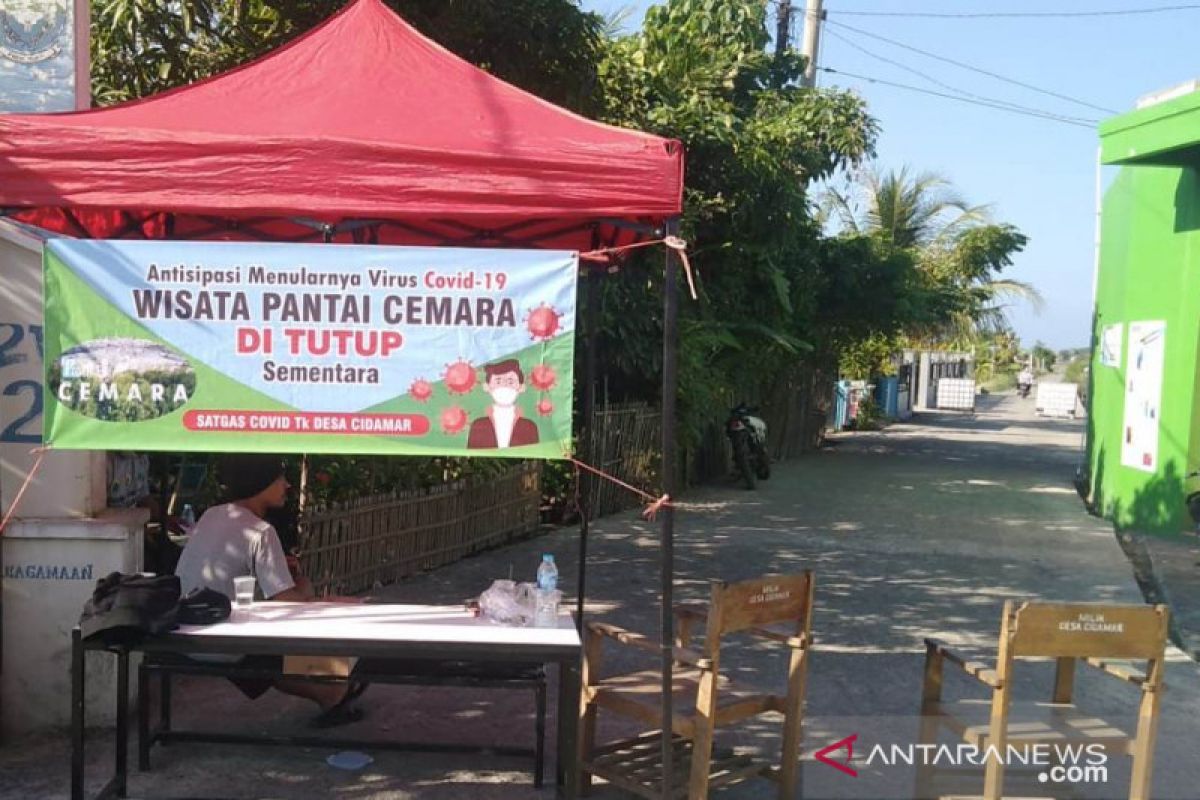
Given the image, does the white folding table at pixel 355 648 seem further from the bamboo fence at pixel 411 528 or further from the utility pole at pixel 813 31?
the utility pole at pixel 813 31

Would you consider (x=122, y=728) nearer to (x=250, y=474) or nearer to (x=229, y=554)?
(x=229, y=554)

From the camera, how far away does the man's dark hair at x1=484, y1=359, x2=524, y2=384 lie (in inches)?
160

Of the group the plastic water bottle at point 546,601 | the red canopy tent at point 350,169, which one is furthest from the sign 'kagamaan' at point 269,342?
the plastic water bottle at point 546,601

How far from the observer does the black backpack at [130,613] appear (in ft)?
13.4

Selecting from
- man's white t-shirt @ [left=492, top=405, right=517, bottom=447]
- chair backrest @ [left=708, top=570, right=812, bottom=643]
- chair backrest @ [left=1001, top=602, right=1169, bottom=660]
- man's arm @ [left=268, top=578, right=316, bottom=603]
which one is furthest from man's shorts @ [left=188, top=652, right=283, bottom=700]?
chair backrest @ [left=1001, top=602, right=1169, bottom=660]

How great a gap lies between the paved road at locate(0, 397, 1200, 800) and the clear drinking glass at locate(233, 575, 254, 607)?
726mm

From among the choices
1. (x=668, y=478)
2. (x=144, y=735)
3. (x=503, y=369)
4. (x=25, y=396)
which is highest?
(x=503, y=369)

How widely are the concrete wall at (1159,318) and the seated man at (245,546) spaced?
988 cm

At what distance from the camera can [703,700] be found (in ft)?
13.3

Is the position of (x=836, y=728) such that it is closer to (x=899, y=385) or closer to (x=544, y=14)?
(x=544, y=14)

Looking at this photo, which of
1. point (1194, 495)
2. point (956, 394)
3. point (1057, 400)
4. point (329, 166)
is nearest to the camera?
point (329, 166)

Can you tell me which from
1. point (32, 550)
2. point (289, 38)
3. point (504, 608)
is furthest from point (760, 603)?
point (289, 38)

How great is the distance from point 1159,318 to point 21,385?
1134 cm

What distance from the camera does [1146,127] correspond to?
37.0 feet
